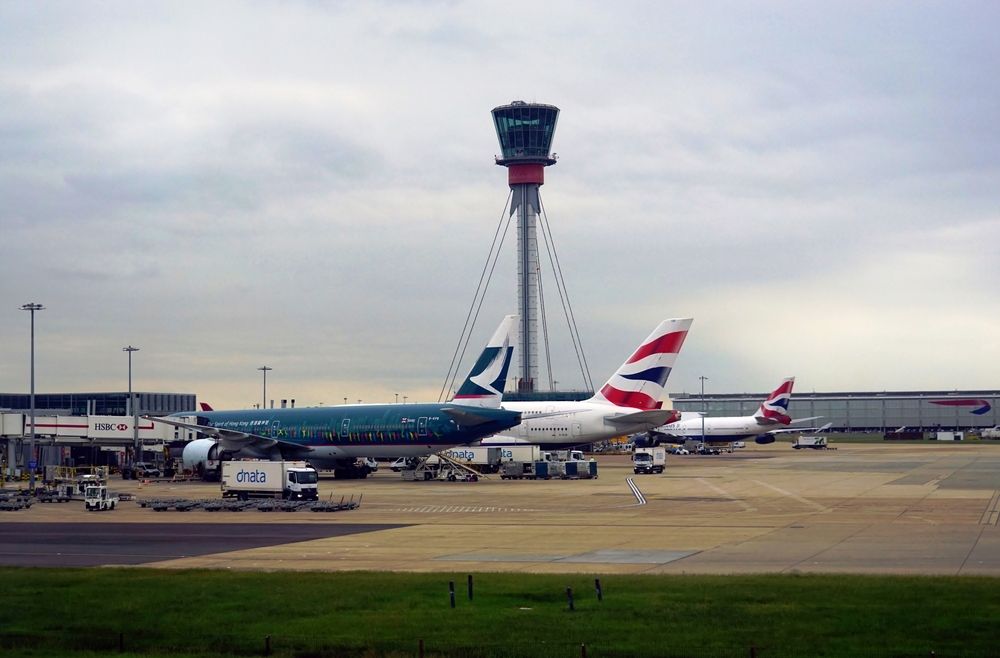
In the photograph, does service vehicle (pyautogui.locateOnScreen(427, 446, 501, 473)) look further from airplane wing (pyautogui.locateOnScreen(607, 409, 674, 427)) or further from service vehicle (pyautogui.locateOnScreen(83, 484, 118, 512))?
service vehicle (pyautogui.locateOnScreen(83, 484, 118, 512))

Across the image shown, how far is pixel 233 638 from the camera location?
23125 mm

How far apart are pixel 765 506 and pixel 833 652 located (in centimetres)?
3815

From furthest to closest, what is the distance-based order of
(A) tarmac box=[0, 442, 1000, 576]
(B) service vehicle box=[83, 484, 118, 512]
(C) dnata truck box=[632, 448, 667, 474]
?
1. (C) dnata truck box=[632, 448, 667, 474]
2. (B) service vehicle box=[83, 484, 118, 512]
3. (A) tarmac box=[0, 442, 1000, 576]

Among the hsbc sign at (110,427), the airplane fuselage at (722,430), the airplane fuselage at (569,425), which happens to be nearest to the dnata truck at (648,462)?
the airplane fuselage at (569,425)

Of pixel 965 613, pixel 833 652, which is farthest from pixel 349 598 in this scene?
pixel 965 613

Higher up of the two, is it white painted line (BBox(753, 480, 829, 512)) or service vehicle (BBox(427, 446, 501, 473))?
service vehicle (BBox(427, 446, 501, 473))

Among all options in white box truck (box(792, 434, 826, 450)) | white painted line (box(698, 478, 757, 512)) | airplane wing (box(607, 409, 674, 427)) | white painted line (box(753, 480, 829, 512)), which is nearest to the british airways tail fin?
airplane wing (box(607, 409, 674, 427))

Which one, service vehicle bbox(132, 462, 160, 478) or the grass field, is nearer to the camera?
the grass field

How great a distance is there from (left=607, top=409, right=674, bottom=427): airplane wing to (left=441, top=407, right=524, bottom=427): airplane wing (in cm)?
1635

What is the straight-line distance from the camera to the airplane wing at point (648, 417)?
306ft

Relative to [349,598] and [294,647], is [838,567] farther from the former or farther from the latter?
[294,647]

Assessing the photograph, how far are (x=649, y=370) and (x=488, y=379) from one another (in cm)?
1686

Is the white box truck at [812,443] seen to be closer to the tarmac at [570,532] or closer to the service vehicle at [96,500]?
the tarmac at [570,532]

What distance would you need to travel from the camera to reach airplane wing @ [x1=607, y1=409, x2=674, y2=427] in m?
93.1
